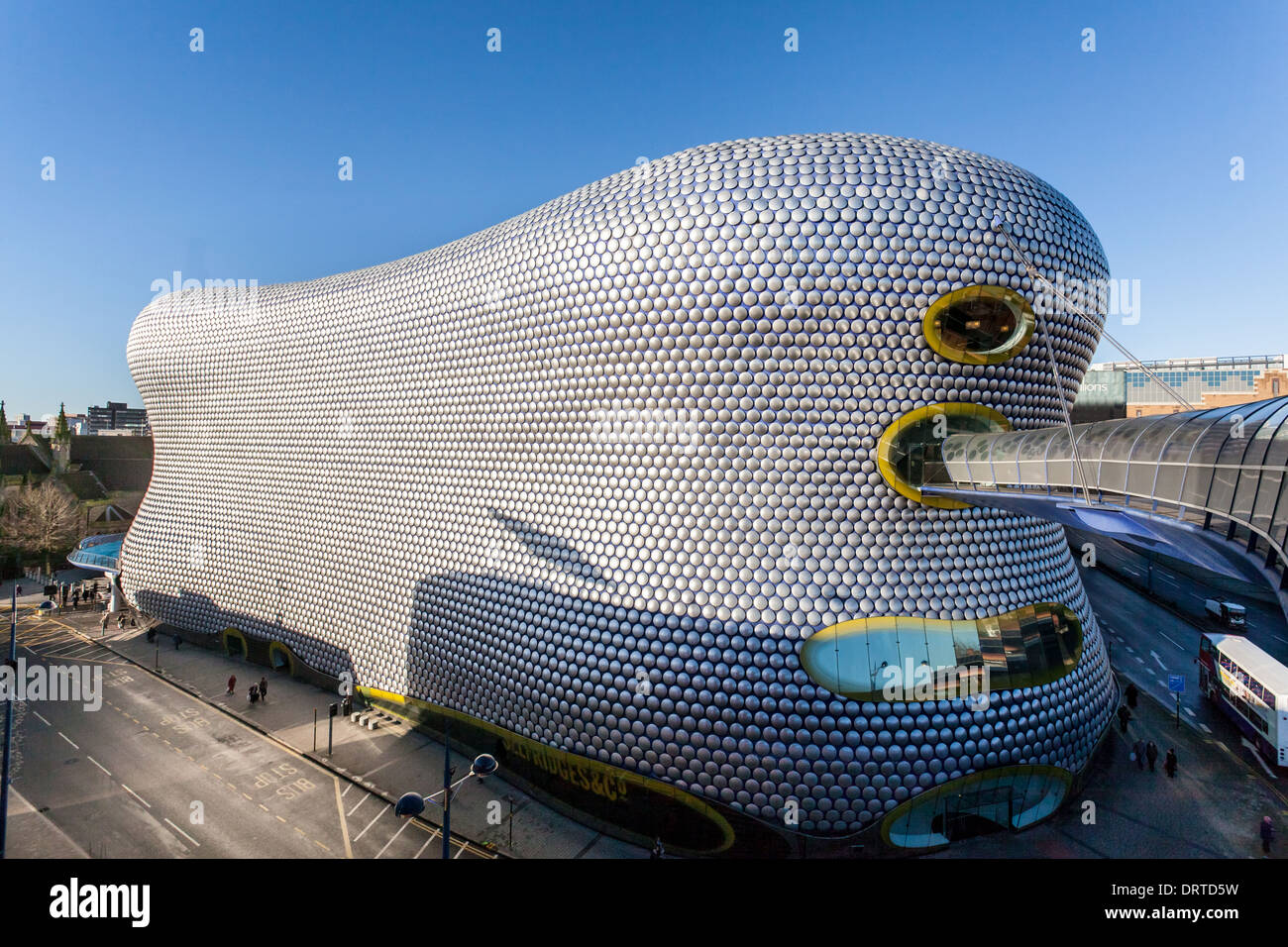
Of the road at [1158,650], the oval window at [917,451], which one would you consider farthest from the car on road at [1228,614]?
the oval window at [917,451]

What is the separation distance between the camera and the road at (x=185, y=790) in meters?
13.9

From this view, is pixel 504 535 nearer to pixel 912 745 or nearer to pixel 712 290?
pixel 712 290

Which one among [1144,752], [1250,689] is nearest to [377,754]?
[1144,752]

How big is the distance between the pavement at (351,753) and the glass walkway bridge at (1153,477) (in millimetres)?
11884

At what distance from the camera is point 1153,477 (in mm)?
9422

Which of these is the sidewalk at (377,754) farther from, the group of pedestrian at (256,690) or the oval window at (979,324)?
the oval window at (979,324)

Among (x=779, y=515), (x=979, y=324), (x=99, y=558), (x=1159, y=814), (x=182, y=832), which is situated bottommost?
(x=182, y=832)

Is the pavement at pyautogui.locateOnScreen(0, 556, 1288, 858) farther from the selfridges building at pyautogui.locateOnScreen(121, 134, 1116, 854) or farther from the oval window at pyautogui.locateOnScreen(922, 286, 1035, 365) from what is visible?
the oval window at pyautogui.locateOnScreen(922, 286, 1035, 365)

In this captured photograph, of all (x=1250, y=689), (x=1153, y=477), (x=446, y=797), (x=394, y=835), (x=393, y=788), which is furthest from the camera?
(x=1250, y=689)

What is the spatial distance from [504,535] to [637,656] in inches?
225

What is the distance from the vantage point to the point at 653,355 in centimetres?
1502

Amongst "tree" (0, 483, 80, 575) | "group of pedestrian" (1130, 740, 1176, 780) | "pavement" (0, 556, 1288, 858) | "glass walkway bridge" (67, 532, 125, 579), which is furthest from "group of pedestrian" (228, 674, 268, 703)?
"tree" (0, 483, 80, 575)

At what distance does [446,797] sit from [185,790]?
11.7 metres

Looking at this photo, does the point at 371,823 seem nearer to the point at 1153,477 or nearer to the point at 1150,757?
the point at 1153,477
